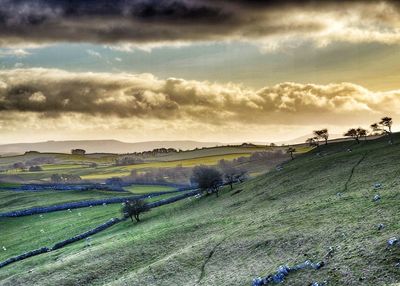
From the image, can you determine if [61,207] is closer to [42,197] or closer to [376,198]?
[42,197]

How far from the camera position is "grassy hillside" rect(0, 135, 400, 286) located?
3469cm

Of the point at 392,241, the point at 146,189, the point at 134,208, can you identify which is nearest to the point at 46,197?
the point at 146,189

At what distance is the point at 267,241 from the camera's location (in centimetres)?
4538

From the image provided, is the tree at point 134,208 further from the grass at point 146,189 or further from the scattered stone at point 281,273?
the scattered stone at point 281,273

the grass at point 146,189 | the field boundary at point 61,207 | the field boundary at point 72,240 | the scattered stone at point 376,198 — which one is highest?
the scattered stone at point 376,198

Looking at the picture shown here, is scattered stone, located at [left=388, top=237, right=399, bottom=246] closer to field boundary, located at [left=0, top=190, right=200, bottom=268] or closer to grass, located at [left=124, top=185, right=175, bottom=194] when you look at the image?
field boundary, located at [left=0, top=190, right=200, bottom=268]

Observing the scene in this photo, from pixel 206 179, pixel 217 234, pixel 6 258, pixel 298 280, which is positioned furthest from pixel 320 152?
pixel 298 280

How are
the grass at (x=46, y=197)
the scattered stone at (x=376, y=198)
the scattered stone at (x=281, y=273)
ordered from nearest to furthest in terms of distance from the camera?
the scattered stone at (x=281, y=273) → the scattered stone at (x=376, y=198) → the grass at (x=46, y=197)

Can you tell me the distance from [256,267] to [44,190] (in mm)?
131364

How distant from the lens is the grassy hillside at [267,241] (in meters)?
34.7

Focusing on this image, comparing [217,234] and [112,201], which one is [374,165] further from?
[112,201]

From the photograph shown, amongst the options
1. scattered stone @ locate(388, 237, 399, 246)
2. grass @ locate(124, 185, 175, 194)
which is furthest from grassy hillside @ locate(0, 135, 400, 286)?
grass @ locate(124, 185, 175, 194)

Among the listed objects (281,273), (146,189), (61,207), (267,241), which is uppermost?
(267,241)

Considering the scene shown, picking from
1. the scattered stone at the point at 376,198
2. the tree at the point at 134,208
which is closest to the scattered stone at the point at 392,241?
the scattered stone at the point at 376,198
